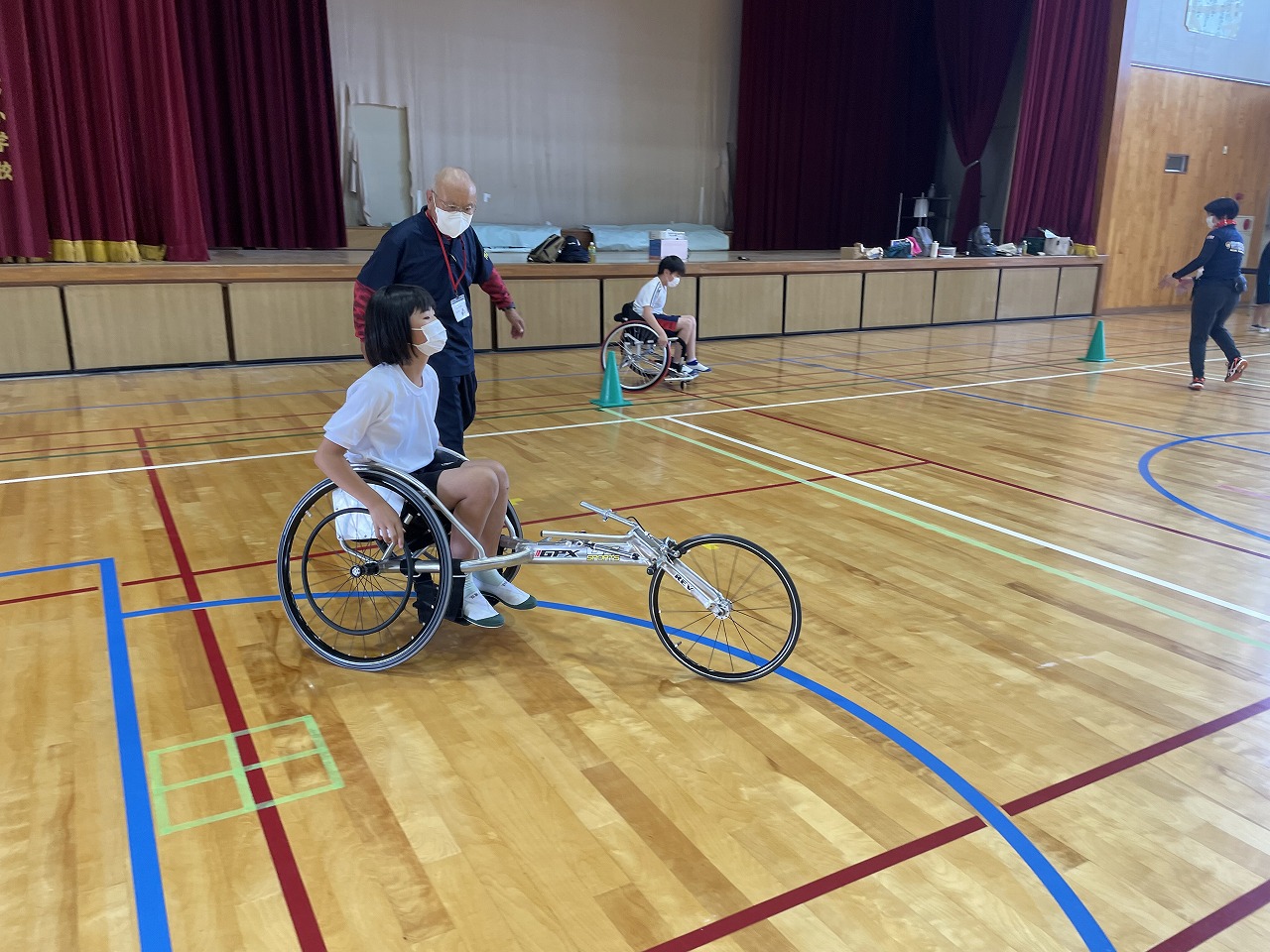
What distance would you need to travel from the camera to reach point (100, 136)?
6590 mm

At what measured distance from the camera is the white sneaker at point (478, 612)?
250cm

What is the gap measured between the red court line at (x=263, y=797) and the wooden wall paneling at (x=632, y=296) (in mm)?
5434

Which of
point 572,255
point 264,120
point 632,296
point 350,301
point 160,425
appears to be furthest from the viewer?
point 264,120

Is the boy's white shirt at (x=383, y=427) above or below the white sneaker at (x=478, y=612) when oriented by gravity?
above

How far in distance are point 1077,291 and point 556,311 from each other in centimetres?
690

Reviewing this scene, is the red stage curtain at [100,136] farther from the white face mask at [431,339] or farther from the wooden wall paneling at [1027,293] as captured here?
the wooden wall paneling at [1027,293]

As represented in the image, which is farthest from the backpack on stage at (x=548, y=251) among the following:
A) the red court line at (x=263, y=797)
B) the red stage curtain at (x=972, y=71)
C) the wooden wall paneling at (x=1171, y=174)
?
the wooden wall paneling at (x=1171, y=174)

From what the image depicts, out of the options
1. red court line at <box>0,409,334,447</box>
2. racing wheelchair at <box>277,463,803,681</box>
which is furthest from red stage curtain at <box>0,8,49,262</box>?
racing wheelchair at <box>277,463,803,681</box>

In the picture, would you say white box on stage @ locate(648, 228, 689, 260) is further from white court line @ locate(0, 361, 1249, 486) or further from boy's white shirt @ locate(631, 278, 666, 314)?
white court line @ locate(0, 361, 1249, 486)

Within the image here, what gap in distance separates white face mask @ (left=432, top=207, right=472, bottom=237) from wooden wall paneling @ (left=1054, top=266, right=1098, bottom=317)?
9840mm

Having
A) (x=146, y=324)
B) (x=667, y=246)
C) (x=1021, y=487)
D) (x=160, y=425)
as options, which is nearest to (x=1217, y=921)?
(x=1021, y=487)

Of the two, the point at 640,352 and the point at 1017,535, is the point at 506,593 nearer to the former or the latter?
the point at 1017,535

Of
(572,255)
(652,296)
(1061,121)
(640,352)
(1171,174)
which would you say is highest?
(1061,121)

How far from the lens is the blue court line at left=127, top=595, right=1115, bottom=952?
150 cm
